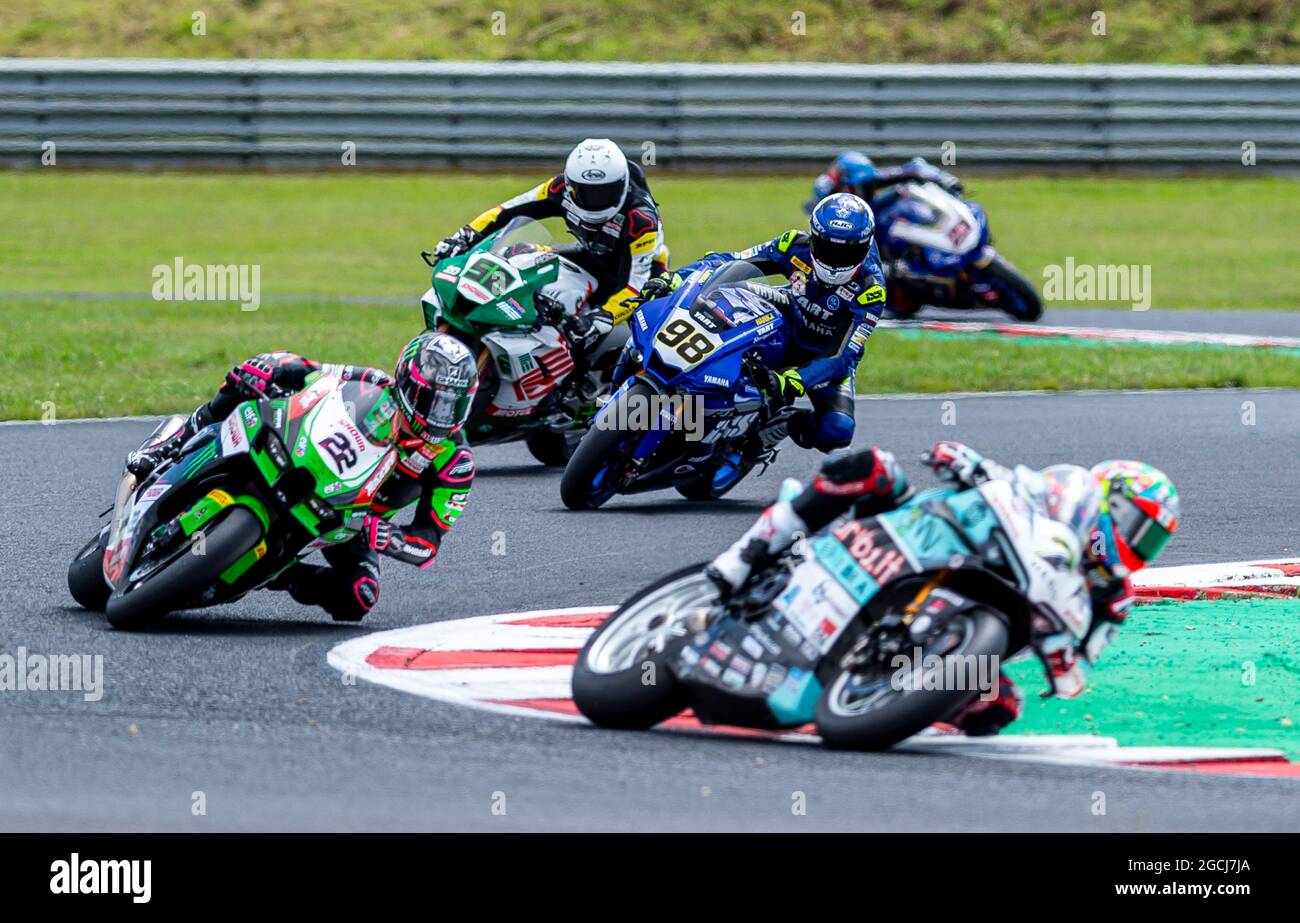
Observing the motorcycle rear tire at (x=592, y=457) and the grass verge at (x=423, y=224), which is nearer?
the motorcycle rear tire at (x=592, y=457)

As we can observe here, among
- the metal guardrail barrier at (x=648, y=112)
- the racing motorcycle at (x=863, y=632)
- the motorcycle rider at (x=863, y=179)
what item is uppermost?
the metal guardrail barrier at (x=648, y=112)

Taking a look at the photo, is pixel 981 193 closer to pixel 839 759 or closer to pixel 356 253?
pixel 356 253

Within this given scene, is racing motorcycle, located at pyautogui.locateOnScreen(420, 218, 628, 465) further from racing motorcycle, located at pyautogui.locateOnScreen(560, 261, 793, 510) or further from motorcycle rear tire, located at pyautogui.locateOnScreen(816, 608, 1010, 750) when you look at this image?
motorcycle rear tire, located at pyautogui.locateOnScreen(816, 608, 1010, 750)

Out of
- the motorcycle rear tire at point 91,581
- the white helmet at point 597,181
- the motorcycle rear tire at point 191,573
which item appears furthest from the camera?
the white helmet at point 597,181

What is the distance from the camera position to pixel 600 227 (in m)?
12.4

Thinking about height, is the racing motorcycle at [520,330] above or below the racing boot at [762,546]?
above

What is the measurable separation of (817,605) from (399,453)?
89.4 inches

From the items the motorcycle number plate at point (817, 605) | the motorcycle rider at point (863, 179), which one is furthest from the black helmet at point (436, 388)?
the motorcycle rider at point (863, 179)

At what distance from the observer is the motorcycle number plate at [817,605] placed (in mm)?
6277

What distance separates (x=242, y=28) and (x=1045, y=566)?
27.8 m

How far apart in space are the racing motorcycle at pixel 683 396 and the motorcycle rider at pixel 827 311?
0.48ft

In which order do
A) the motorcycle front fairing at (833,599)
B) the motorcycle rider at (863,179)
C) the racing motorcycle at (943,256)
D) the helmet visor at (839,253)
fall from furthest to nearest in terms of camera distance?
1. the motorcycle rider at (863,179)
2. the racing motorcycle at (943,256)
3. the helmet visor at (839,253)
4. the motorcycle front fairing at (833,599)

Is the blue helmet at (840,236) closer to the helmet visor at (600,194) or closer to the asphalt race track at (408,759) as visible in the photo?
the helmet visor at (600,194)

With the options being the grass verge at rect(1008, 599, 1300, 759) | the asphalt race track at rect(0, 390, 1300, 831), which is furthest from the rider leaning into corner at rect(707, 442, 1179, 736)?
the grass verge at rect(1008, 599, 1300, 759)
